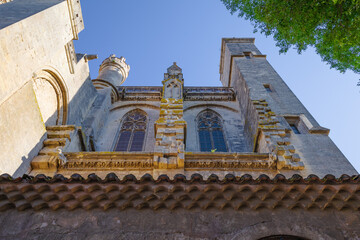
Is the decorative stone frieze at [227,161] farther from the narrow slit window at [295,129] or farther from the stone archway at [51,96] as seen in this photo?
the stone archway at [51,96]

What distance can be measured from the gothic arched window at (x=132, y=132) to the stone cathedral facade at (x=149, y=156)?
0.08 metres

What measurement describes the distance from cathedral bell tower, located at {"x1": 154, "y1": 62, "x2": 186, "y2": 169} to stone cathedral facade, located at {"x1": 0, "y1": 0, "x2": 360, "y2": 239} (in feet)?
0.14

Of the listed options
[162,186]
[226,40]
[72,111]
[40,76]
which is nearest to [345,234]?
[162,186]

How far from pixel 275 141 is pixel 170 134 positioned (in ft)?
11.2

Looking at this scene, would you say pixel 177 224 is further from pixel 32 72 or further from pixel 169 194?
pixel 32 72

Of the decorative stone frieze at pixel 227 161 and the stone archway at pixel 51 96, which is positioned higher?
the stone archway at pixel 51 96

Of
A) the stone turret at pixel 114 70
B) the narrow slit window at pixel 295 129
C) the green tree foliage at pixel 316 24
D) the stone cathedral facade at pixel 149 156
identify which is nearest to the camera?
the stone cathedral facade at pixel 149 156

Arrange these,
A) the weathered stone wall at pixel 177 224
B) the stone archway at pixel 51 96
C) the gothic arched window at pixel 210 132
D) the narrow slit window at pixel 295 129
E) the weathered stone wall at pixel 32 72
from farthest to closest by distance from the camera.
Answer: the gothic arched window at pixel 210 132, the narrow slit window at pixel 295 129, the stone archway at pixel 51 96, the weathered stone wall at pixel 32 72, the weathered stone wall at pixel 177 224

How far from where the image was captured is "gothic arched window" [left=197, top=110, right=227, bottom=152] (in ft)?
38.2

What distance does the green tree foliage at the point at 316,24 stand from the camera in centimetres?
725

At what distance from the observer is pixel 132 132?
1284cm

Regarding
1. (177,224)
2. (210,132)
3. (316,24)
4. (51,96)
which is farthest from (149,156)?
(316,24)

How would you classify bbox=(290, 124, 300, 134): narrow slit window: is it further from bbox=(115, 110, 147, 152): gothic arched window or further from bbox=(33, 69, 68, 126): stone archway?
bbox=(33, 69, 68, 126): stone archway

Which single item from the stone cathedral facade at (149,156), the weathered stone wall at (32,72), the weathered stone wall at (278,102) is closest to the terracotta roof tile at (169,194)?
the stone cathedral facade at (149,156)
